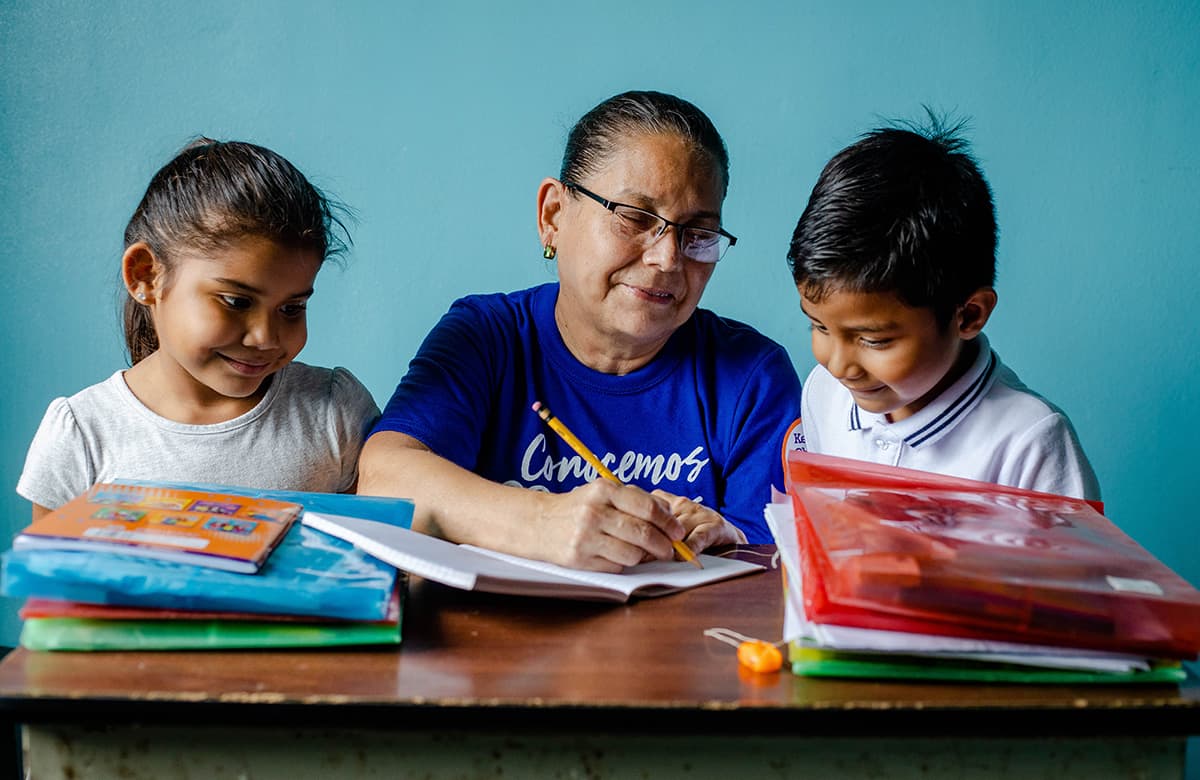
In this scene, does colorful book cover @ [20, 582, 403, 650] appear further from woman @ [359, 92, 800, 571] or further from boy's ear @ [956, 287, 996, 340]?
boy's ear @ [956, 287, 996, 340]

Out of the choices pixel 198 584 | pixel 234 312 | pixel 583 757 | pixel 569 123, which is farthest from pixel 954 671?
pixel 569 123

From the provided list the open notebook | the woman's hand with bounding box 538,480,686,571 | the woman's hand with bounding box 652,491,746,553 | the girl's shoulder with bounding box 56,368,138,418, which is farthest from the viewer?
the girl's shoulder with bounding box 56,368,138,418

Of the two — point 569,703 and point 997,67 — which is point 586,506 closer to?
point 569,703

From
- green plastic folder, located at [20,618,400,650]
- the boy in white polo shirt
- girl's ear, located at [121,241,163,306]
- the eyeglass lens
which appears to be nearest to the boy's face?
the boy in white polo shirt

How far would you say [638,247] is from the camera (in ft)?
4.80

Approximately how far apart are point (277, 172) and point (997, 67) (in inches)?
58.7

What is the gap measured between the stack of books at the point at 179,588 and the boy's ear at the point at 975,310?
757 mm

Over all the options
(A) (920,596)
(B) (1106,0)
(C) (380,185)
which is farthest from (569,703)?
(B) (1106,0)

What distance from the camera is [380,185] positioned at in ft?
7.46

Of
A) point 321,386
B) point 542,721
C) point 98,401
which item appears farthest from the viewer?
point 321,386

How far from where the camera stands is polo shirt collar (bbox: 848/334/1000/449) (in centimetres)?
130

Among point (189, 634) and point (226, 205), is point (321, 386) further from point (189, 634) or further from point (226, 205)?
point (189, 634)

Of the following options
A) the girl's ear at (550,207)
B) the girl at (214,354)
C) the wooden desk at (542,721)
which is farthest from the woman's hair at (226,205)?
the wooden desk at (542,721)

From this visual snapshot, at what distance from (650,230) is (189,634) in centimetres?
87
